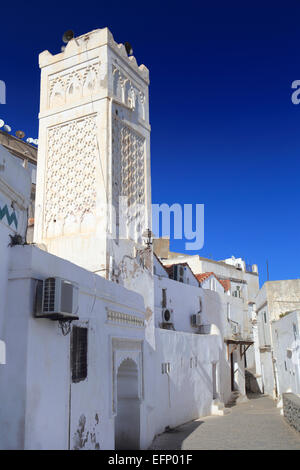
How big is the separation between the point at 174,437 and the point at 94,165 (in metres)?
7.13

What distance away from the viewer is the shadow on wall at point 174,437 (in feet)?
31.5

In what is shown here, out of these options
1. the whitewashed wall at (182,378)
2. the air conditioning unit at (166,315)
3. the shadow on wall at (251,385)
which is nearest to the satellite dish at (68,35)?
the whitewashed wall at (182,378)

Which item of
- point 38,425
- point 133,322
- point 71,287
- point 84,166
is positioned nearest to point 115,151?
point 84,166

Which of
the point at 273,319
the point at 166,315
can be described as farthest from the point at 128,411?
the point at 273,319

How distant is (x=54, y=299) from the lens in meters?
4.80

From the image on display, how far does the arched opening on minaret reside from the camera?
9062 mm

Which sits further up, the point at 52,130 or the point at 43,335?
the point at 52,130

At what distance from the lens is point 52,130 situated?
1092 centimetres

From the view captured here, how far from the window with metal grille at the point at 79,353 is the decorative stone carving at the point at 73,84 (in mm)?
6665

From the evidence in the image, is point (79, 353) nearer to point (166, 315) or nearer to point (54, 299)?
point (54, 299)

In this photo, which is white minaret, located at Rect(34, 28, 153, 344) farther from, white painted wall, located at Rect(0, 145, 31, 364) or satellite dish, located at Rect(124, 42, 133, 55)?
white painted wall, located at Rect(0, 145, 31, 364)
